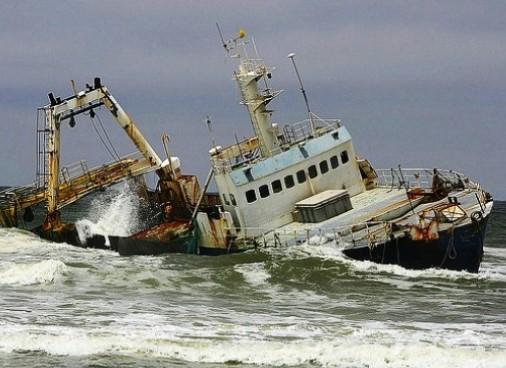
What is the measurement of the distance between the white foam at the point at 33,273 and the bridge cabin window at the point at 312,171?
8.65m

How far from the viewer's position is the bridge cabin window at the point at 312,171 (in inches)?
1178

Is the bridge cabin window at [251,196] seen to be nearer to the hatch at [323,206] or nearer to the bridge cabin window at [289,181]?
the bridge cabin window at [289,181]

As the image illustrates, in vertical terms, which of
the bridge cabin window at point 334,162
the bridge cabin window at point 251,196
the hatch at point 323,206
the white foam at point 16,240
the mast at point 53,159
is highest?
the mast at point 53,159

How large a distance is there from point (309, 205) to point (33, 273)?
881 cm

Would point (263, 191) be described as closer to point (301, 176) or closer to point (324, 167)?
point (301, 176)

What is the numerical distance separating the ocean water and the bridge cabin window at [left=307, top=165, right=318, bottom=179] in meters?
3.63

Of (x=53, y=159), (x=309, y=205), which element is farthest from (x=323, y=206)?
(x=53, y=159)

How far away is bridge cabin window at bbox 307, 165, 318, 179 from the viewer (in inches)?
1178

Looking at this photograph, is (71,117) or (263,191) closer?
(263,191)

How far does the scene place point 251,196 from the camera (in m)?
29.0

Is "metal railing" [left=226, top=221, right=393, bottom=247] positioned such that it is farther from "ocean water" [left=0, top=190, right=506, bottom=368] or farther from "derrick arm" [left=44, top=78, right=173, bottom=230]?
"derrick arm" [left=44, top=78, right=173, bottom=230]

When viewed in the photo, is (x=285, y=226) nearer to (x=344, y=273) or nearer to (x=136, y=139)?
(x=344, y=273)

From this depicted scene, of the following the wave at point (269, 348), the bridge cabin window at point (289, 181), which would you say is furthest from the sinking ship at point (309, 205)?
the wave at point (269, 348)

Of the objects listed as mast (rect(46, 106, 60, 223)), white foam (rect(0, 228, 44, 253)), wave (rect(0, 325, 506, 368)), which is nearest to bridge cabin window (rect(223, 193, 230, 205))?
mast (rect(46, 106, 60, 223))
